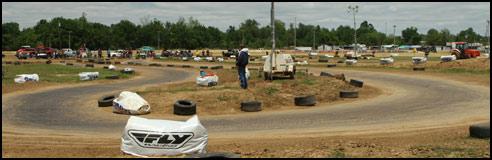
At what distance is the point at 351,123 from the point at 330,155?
4.01 metres

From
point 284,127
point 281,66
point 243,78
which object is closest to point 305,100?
point 243,78

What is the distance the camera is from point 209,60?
1906 inches

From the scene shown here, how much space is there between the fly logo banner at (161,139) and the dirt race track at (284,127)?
1.55ft

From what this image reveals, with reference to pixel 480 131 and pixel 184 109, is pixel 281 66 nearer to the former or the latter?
pixel 184 109

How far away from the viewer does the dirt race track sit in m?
7.50

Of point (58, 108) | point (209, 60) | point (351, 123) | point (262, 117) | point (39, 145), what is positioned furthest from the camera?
point (209, 60)

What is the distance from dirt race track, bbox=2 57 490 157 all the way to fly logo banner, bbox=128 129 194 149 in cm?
47

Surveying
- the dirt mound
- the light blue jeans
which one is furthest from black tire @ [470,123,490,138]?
the light blue jeans

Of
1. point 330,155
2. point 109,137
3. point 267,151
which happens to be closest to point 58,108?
point 109,137

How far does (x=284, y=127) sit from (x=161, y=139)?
3.92 meters

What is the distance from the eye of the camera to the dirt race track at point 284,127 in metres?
7.50

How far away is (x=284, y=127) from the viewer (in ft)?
33.2

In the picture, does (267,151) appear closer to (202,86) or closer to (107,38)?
(202,86)

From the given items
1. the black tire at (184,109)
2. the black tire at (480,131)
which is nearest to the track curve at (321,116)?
the black tire at (184,109)
